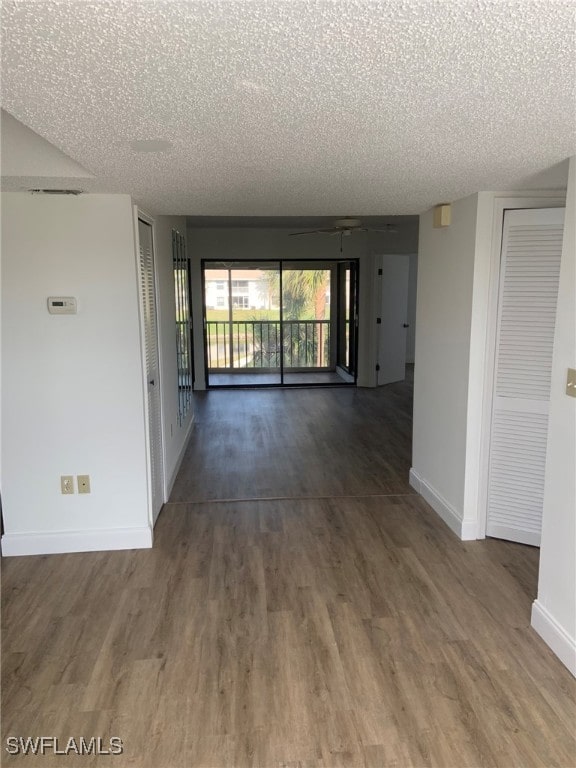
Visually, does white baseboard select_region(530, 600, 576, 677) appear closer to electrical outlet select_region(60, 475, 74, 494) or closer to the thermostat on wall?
electrical outlet select_region(60, 475, 74, 494)

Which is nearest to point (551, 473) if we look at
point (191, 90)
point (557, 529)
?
point (557, 529)

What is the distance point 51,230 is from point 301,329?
604cm

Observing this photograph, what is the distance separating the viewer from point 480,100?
143cm

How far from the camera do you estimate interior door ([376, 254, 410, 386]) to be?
800cm

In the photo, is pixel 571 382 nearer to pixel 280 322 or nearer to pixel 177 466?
pixel 177 466

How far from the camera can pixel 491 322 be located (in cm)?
296

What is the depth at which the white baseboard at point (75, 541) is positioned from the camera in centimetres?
301

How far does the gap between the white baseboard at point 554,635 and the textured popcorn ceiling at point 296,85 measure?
6.28 ft

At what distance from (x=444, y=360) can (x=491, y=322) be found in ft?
1.55

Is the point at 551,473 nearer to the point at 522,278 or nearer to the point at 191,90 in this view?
the point at 522,278

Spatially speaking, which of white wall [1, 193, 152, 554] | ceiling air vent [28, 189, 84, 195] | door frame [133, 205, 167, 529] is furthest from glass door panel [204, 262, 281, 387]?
ceiling air vent [28, 189, 84, 195]

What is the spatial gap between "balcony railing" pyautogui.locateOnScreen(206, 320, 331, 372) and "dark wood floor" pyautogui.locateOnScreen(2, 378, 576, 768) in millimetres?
5010

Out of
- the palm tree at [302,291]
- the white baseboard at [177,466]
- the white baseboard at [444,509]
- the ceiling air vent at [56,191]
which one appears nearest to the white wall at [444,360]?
the white baseboard at [444,509]

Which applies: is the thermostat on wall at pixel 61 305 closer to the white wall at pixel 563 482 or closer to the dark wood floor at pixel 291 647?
the dark wood floor at pixel 291 647
